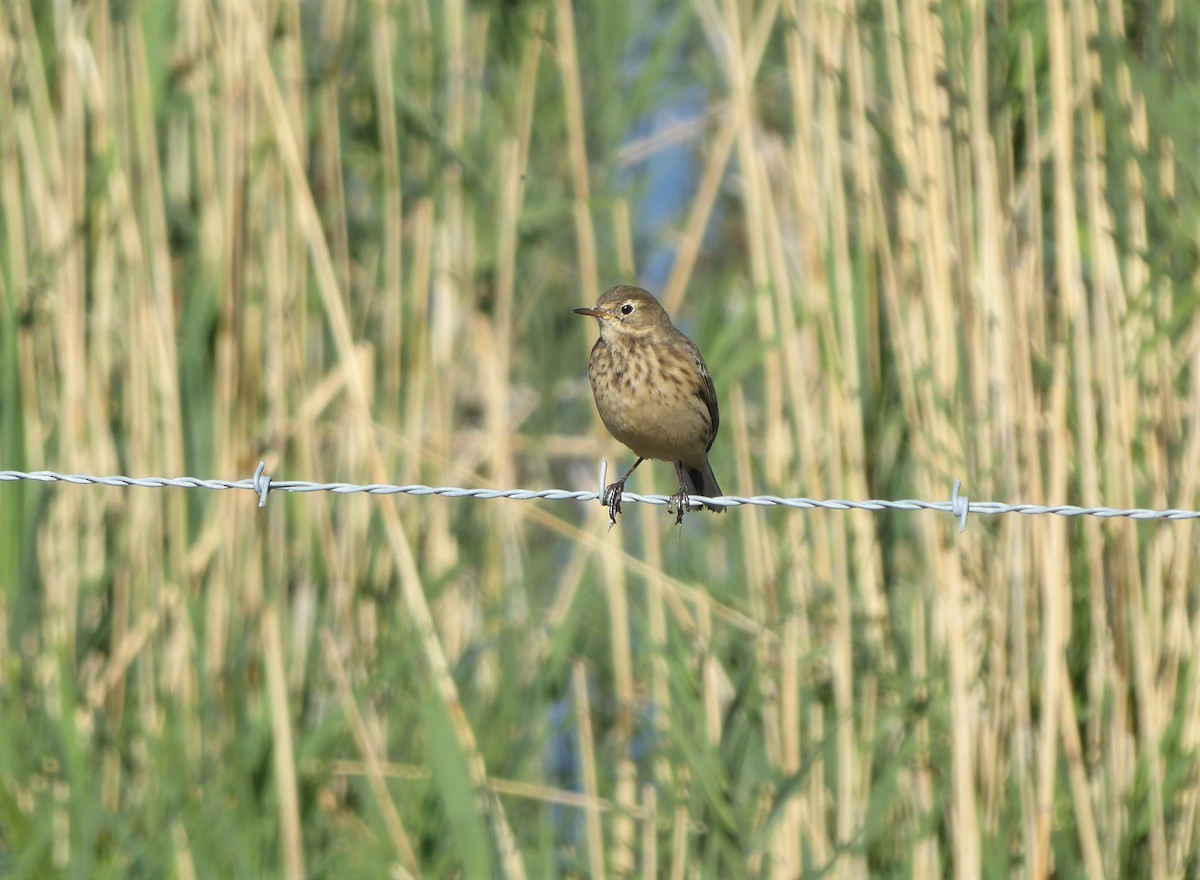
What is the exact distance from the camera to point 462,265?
15.3 ft

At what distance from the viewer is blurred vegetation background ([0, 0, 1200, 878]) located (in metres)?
3.68

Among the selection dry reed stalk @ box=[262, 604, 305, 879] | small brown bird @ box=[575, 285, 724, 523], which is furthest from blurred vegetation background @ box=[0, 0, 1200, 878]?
small brown bird @ box=[575, 285, 724, 523]

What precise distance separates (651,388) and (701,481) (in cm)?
42

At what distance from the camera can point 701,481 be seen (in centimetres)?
460

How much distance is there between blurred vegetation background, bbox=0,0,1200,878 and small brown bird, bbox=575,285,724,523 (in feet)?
0.39

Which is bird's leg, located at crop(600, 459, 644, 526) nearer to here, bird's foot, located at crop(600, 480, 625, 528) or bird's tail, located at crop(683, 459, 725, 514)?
bird's foot, located at crop(600, 480, 625, 528)

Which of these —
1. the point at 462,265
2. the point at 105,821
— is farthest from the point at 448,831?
the point at 462,265

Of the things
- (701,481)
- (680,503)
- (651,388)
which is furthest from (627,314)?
(680,503)

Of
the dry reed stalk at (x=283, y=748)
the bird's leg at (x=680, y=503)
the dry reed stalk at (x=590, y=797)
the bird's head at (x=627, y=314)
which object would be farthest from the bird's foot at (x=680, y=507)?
the dry reed stalk at (x=283, y=748)

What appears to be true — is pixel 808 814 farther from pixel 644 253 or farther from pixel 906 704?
pixel 644 253

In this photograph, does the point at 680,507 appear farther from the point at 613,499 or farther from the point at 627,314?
the point at 627,314

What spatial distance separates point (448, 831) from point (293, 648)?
608 mm

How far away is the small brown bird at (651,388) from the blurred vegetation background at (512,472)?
120 mm

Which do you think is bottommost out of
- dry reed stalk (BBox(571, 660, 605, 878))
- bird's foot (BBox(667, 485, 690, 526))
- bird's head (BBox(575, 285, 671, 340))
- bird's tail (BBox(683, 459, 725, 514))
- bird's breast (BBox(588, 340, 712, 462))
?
dry reed stalk (BBox(571, 660, 605, 878))
